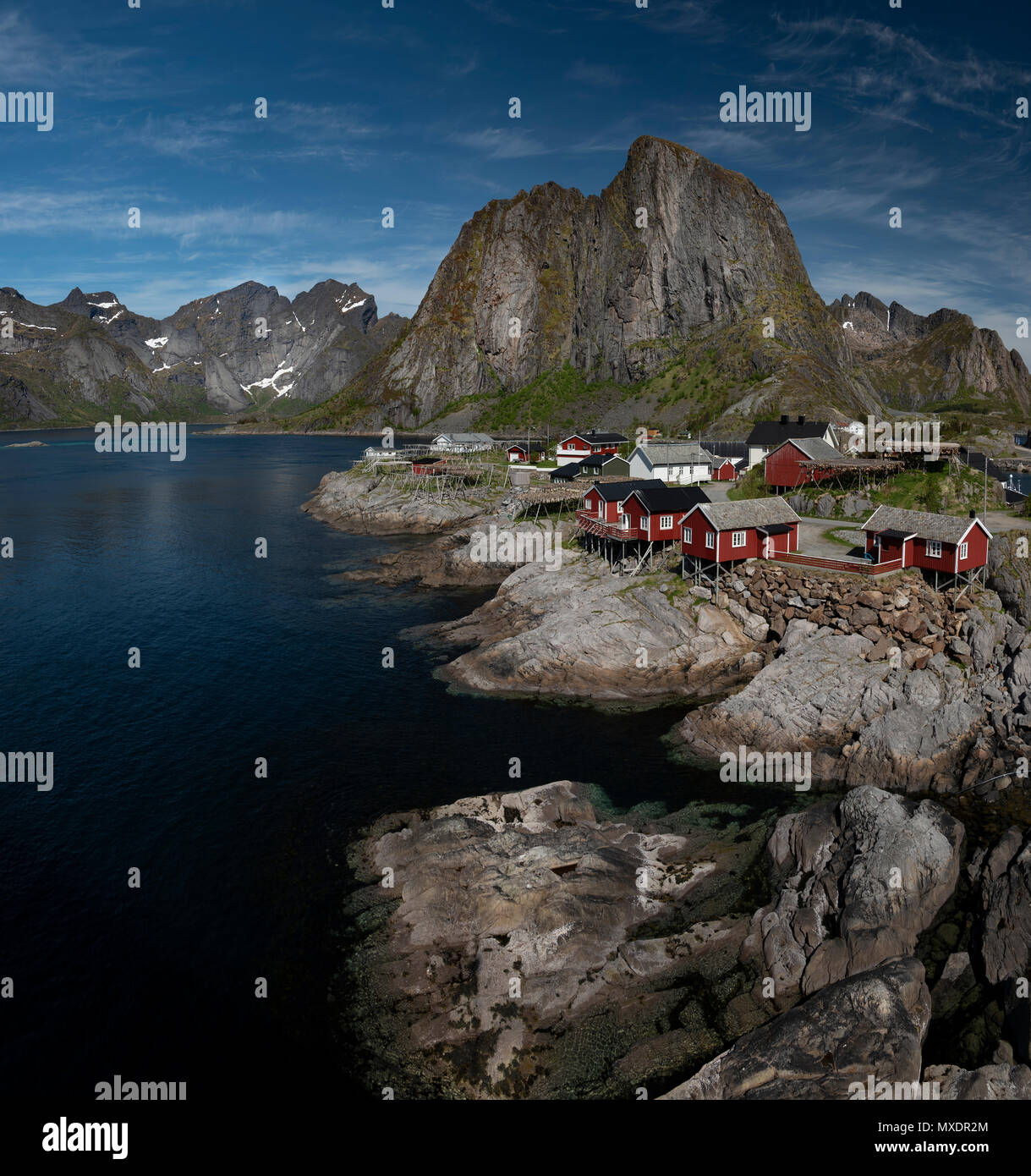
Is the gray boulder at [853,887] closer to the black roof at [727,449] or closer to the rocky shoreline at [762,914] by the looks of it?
the rocky shoreline at [762,914]

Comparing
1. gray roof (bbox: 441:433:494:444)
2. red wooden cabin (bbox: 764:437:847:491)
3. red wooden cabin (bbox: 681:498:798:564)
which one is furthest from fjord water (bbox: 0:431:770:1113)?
gray roof (bbox: 441:433:494:444)

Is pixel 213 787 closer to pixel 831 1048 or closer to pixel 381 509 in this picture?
pixel 831 1048

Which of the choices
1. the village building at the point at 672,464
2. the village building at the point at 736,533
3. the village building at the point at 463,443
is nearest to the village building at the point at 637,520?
the village building at the point at 736,533

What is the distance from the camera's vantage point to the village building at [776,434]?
89.7 m

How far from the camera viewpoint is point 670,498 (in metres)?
58.6

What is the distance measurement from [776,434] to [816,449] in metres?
20.5

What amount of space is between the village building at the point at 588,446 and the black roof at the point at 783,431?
23.1 m

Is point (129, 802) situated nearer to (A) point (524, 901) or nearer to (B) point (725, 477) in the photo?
(A) point (524, 901)

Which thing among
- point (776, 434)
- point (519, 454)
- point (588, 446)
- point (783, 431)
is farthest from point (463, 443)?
point (783, 431)
